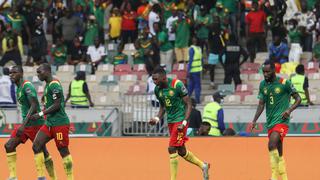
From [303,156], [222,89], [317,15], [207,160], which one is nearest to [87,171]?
[207,160]

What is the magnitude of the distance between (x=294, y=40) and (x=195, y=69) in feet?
9.49

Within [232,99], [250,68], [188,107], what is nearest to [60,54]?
[250,68]

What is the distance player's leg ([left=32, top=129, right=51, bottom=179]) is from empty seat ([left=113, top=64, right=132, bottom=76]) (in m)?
10.5

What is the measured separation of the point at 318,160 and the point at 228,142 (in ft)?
5.74

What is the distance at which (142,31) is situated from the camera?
30.1 m

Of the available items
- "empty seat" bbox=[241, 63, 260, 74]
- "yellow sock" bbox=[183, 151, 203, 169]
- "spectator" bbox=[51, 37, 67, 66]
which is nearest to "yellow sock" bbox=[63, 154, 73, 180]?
"yellow sock" bbox=[183, 151, 203, 169]

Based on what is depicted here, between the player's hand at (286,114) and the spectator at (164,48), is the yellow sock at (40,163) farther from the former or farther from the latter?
the spectator at (164,48)

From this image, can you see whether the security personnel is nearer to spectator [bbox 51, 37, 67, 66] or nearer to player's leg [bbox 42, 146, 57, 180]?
spectator [bbox 51, 37, 67, 66]

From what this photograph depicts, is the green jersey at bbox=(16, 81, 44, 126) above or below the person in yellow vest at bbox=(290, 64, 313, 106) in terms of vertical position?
above

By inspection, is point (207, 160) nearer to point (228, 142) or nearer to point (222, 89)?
point (228, 142)

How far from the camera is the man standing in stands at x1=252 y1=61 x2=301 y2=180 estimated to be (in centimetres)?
1884

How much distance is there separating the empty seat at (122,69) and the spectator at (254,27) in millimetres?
3238

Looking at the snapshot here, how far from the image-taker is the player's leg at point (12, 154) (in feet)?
64.4

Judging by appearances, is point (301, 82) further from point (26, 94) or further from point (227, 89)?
point (26, 94)
